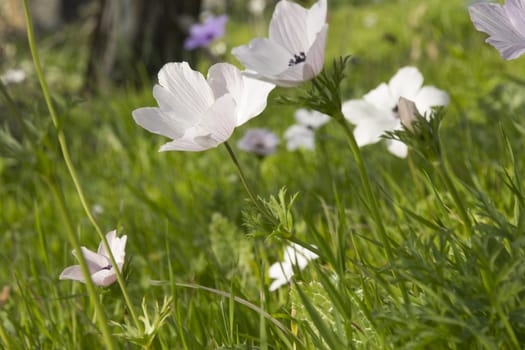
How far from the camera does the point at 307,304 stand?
82 centimetres

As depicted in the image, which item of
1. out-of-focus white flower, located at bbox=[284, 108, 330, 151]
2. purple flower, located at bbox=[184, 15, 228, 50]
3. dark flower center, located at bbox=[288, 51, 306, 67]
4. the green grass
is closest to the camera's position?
the green grass

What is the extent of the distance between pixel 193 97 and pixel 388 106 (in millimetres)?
610

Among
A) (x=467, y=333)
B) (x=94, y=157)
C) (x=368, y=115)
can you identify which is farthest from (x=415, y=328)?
(x=94, y=157)

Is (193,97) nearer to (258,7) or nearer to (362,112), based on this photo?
(362,112)

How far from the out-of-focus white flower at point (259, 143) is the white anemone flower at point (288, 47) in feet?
3.98

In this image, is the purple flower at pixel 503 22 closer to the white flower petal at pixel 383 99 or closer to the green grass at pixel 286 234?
the green grass at pixel 286 234

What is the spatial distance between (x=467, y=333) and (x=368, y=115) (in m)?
0.72

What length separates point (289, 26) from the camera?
92 centimetres

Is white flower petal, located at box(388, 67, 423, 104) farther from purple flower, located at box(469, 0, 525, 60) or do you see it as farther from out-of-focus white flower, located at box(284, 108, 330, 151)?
out-of-focus white flower, located at box(284, 108, 330, 151)

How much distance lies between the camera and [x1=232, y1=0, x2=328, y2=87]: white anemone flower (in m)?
0.80

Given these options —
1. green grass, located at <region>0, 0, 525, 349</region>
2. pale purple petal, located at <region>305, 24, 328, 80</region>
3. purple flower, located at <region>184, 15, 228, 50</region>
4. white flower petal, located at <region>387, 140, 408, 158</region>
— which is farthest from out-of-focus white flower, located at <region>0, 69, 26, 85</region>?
pale purple petal, located at <region>305, 24, 328, 80</region>

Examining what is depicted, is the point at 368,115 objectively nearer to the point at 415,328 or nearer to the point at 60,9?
the point at 415,328

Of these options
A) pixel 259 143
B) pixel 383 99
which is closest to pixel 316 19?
pixel 383 99

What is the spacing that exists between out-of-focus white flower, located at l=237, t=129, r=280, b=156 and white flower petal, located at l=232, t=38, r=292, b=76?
1.23 metres
